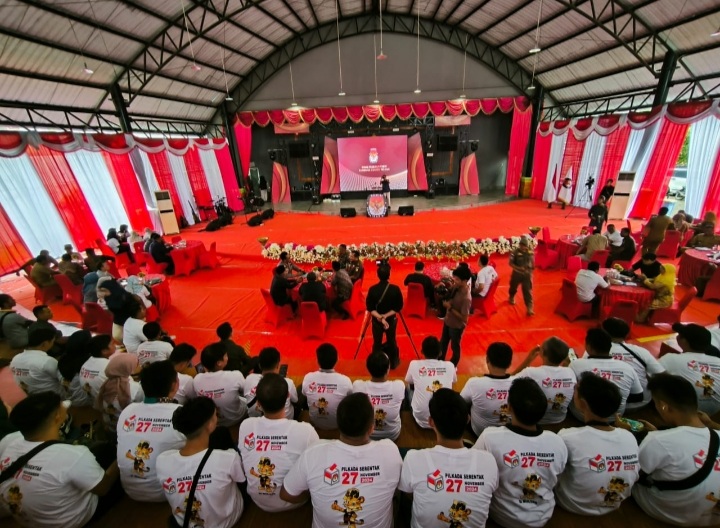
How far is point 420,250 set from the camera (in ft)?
25.6

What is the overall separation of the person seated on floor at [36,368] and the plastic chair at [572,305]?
6.53 meters

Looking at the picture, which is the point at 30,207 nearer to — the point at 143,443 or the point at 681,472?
the point at 143,443

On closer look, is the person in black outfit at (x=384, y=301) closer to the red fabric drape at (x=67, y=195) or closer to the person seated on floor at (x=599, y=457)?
the person seated on floor at (x=599, y=457)

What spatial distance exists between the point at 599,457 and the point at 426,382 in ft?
3.70

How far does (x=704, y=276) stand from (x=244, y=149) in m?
16.8

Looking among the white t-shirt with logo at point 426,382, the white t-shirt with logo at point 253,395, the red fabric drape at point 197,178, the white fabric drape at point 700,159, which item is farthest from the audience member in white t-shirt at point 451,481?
the red fabric drape at point 197,178

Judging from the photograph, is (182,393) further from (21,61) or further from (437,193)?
(437,193)

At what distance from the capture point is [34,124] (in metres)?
8.58

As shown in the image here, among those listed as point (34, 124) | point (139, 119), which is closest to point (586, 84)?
point (139, 119)

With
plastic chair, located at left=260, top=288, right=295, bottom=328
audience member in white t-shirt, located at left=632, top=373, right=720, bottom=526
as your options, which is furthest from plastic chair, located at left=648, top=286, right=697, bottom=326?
plastic chair, located at left=260, top=288, right=295, bottom=328

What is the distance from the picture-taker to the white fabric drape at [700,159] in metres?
8.52

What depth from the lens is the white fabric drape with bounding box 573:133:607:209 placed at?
12070 millimetres

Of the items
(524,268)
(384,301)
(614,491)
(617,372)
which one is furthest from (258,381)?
(524,268)

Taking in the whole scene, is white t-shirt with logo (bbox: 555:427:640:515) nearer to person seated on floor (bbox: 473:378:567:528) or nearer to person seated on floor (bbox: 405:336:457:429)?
person seated on floor (bbox: 473:378:567:528)
